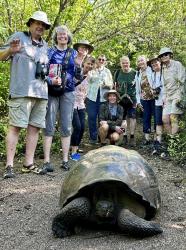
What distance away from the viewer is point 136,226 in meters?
3.98

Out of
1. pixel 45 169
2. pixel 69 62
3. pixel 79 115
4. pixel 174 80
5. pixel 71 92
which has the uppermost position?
pixel 69 62

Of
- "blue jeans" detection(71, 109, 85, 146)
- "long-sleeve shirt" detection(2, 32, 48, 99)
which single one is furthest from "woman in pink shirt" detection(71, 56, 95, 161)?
"long-sleeve shirt" detection(2, 32, 48, 99)

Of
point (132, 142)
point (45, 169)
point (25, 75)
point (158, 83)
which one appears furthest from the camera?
point (132, 142)

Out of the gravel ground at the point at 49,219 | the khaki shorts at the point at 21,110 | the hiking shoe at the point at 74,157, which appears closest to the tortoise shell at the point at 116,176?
the gravel ground at the point at 49,219

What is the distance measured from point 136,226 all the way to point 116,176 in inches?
18.8

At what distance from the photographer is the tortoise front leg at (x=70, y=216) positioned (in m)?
4.10

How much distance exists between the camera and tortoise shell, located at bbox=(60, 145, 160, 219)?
4.17 m

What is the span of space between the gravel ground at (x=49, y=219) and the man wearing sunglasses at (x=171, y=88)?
4.68 feet

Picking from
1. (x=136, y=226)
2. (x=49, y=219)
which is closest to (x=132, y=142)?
(x=49, y=219)

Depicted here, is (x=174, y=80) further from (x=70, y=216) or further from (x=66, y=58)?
(x=70, y=216)

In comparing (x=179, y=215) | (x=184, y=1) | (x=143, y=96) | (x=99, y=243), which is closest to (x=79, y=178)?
(x=99, y=243)

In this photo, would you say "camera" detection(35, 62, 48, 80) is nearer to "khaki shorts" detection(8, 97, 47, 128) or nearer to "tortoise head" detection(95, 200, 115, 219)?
"khaki shorts" detection(8, 97, 47, 128)

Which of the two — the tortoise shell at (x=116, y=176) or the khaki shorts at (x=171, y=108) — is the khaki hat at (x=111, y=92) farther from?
the tortoise shell at (x=116, y=176)

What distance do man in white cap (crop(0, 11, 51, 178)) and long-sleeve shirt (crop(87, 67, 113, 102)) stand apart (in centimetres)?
256
